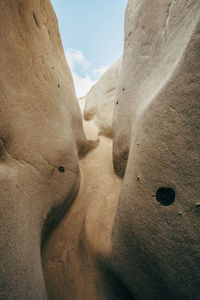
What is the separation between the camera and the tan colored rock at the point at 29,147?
35.8 inches

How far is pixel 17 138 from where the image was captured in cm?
112

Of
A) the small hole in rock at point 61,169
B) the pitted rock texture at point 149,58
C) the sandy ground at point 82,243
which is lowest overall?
the sandy ground at point 82,243

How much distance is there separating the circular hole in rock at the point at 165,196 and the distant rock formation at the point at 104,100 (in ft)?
6.08

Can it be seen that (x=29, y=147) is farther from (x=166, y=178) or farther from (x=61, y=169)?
(x=166, y=178)

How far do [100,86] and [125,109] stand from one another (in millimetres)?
2336

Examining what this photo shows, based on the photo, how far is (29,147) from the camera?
3.90ft

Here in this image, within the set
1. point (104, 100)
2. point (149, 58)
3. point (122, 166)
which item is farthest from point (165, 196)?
point (104, 100)

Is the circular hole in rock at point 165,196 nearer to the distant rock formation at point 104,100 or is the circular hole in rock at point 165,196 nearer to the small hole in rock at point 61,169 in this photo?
the small hole in rock at point 61,169

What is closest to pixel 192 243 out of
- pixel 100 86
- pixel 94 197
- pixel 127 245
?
pixel 127 245

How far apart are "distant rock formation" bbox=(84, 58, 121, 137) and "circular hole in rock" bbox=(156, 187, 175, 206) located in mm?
1852

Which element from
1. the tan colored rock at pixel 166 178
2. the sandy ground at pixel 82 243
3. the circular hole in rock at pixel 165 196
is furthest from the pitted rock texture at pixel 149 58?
the circular hole in rock at pixel 165 196

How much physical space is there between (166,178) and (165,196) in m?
0.14

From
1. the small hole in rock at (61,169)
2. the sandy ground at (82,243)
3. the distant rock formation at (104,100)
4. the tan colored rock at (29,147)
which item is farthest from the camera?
the distant rock formation at (104,100)

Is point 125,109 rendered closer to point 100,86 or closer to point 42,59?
point 42,59
